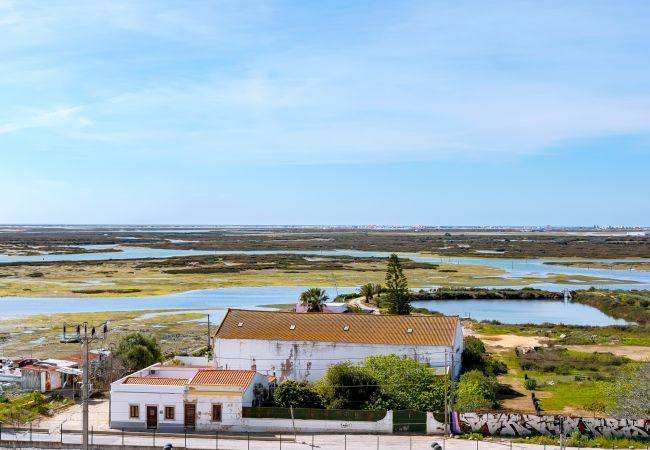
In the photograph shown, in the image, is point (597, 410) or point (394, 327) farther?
point (394, 327)

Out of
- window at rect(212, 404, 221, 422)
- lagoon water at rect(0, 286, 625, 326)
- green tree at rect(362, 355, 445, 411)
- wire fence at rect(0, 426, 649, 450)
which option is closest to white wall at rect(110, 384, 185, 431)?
wire fence at rect(0, 426, 649, 450)

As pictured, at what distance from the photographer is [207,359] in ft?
152

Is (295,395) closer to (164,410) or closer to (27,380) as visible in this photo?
(164,410)

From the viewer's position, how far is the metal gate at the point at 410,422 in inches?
1352

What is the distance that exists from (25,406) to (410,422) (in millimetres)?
20395

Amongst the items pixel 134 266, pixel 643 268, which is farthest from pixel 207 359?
pixel 643 268

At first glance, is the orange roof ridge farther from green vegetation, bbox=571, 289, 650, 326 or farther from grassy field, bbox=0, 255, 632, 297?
green vegetation, bbox=571, 289, 650, 326

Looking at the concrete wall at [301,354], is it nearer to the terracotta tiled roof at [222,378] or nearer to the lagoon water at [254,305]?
the terracotta tiled roof at [222,378]

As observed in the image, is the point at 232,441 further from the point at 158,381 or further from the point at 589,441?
the point at 589,441

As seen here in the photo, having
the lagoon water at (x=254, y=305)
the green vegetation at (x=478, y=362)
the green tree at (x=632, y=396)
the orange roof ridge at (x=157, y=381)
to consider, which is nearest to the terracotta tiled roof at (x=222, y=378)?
the orange roof ridge at (x=157, y=381)

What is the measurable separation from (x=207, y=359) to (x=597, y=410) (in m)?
24.1

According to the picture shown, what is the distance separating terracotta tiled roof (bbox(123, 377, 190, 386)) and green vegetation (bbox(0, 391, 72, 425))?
5.23 metres

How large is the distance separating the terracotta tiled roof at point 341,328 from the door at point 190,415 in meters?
8.04

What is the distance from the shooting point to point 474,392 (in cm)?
3656
